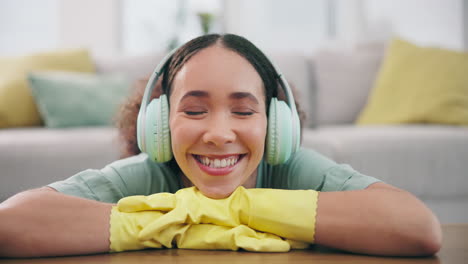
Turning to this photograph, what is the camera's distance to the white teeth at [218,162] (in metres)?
0.89

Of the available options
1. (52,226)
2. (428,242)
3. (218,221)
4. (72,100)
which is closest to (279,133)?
(218,221)

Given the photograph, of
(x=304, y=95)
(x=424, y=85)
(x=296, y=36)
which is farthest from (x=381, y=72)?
(x=296, y=36)

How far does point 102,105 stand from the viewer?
239cm

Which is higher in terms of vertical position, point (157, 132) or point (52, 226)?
point (157, 132)

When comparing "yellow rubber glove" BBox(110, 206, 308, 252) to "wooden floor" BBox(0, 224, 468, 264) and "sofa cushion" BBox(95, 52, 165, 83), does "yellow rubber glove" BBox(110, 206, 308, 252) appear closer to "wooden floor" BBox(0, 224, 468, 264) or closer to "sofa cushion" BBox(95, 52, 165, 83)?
"wooden floor" BBox(0, 224, 468, 264)

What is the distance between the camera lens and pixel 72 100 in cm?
235

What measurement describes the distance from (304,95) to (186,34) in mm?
1941

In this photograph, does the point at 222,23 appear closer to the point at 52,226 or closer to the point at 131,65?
the point at 131,65

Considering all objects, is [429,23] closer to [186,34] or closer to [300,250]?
[186,34]

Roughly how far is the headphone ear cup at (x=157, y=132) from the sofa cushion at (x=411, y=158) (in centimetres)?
116

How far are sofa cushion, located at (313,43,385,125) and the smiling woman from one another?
1695 mm

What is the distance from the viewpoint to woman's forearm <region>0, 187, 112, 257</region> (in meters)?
0.75

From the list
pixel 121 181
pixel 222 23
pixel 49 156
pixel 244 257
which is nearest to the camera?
pixel 244 257

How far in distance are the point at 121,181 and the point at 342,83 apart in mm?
1992
